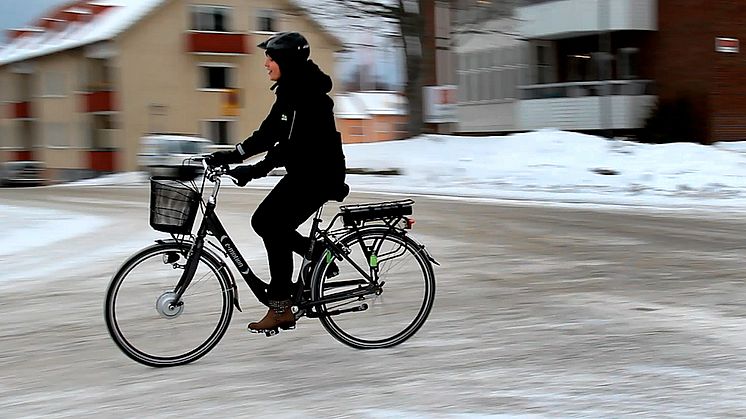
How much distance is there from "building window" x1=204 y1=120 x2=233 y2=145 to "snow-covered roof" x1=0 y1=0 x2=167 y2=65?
21.0 feet

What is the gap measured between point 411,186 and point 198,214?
1895cm

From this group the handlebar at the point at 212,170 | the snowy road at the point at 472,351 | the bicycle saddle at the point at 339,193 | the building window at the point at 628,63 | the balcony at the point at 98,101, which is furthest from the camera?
the balcony at the point at 98,101

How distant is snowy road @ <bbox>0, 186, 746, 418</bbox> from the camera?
5.18 metres

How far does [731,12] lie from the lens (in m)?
31.9

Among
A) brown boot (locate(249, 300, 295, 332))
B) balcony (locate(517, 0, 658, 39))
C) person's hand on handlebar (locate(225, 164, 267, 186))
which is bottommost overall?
brown boot (locate(249, 300, 295, 332))

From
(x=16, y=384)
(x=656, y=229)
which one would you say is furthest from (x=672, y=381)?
(x=656, y=229)

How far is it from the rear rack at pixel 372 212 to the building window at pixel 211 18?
153 ft

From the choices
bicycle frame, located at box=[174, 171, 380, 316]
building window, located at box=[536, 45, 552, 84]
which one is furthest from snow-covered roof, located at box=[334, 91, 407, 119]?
bicycle frame, located at box=[174, 171, 380, 316]

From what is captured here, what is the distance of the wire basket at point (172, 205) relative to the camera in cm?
573

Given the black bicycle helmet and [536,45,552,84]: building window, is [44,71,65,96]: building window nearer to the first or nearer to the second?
[536,45,552,84]: building window

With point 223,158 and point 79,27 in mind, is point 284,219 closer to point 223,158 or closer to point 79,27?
point 223,158

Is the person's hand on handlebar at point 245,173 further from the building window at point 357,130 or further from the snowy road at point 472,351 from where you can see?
the building window at point 357,130

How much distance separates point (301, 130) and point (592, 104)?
29.7 m

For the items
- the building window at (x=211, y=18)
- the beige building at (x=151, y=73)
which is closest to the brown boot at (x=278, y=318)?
the beige building at (x=151, y=73)
